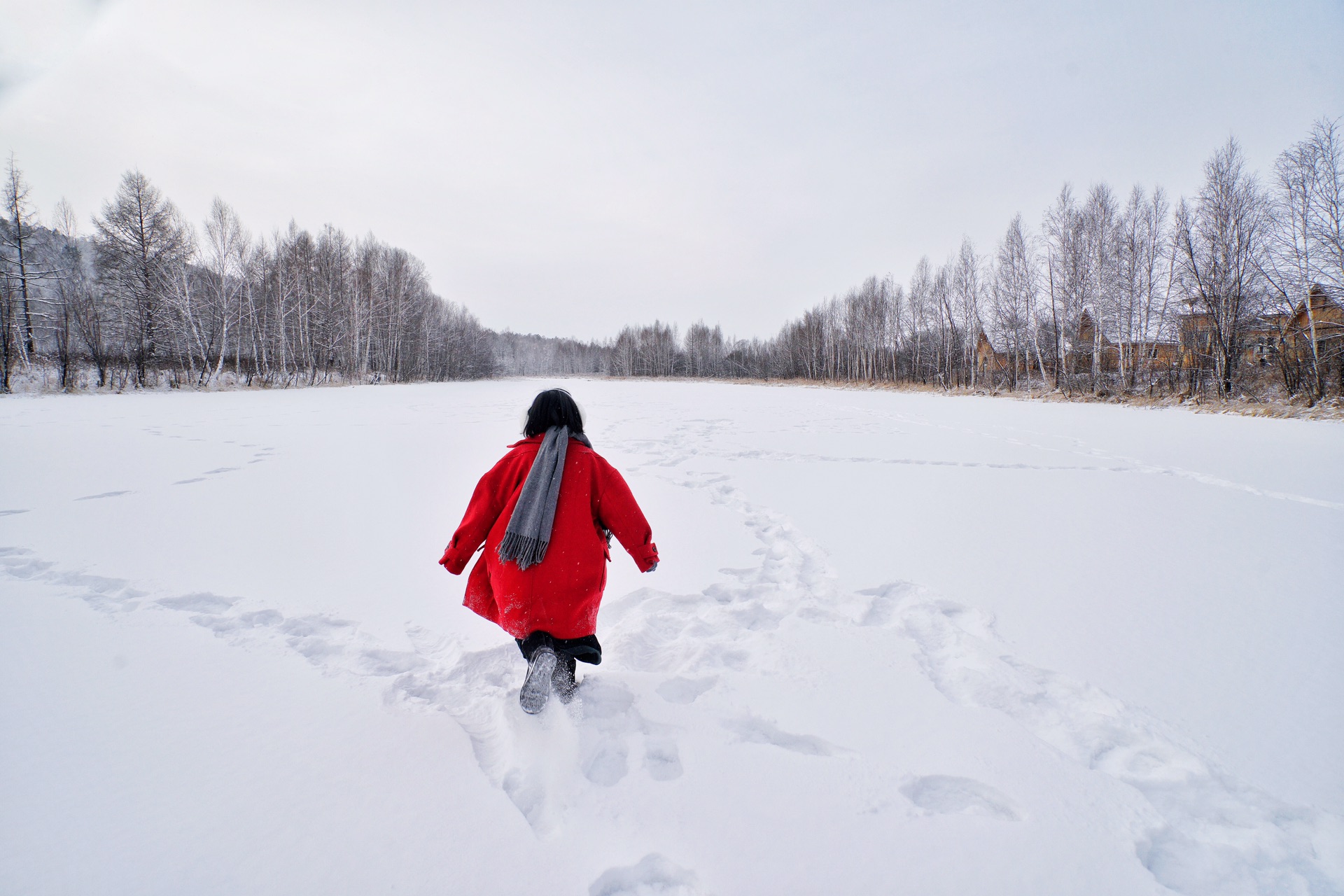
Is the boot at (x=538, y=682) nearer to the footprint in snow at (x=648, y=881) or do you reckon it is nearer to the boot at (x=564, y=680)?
the boot at (x=564, y=680)

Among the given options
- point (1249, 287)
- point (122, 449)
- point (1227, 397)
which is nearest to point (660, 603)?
point (122, 449)

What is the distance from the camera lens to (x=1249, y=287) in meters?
15.3

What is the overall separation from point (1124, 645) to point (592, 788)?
2.30 m

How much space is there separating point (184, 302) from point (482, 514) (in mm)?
26573

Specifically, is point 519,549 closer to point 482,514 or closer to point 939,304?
point 482,514

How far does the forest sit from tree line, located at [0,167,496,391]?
10cm

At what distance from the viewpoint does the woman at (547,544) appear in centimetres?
178

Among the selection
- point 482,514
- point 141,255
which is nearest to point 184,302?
point 141,255

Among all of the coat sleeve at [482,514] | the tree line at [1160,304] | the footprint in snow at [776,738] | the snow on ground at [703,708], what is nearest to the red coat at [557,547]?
the coat sleeve at [482,514]

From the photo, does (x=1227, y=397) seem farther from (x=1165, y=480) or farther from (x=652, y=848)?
(x=652, y=848)

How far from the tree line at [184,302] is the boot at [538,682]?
82.3ft

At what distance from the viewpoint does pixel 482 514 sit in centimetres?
189

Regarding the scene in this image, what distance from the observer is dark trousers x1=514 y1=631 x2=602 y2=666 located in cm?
184

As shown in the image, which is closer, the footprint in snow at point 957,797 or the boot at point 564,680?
the footprint in snow at point 957,797
